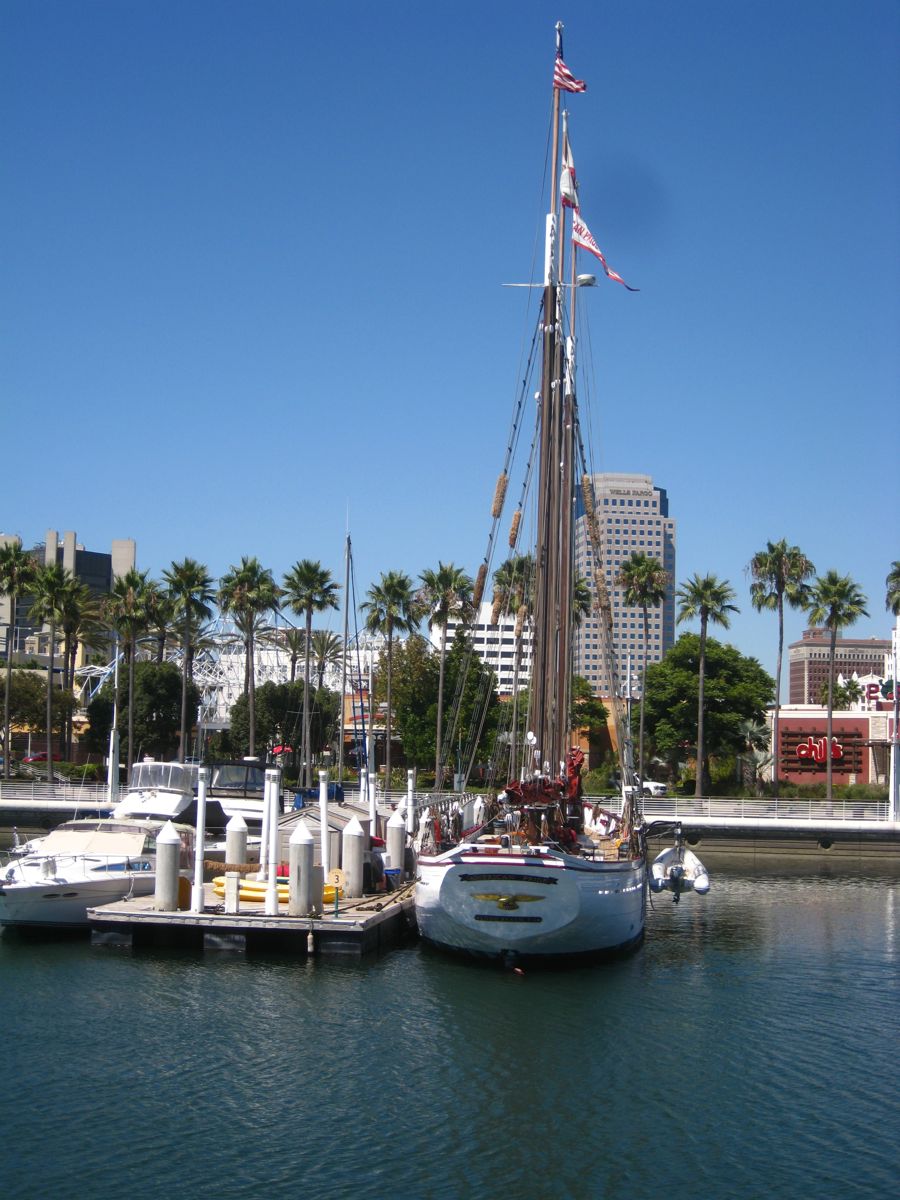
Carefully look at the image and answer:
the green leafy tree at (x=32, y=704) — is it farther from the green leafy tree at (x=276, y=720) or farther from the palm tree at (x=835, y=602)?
the palm tree at (x=835, y=602)

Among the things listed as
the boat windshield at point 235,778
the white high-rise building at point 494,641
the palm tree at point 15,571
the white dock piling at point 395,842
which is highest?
the palm tree at point 15,571

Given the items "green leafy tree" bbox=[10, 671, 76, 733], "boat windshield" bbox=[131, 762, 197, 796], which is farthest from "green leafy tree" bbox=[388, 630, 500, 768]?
"boat windshield" bbox=[131, 762, 197, 796]

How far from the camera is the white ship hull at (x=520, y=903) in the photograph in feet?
97.8

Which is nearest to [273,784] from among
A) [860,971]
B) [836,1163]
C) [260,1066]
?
[260,1066]

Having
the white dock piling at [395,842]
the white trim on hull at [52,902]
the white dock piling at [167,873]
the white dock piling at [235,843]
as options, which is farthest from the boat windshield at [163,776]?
the white dock piling at [167,873]

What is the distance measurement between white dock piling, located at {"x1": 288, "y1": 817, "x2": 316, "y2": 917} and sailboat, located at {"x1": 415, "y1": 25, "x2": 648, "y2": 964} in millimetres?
2788

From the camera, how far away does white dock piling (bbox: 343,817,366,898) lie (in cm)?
3619

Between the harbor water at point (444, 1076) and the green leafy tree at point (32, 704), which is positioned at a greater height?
the green leafy tree at point (32, 704)

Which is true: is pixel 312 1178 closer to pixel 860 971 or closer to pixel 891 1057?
pixel 891 1057

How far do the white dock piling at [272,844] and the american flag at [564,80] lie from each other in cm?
2307

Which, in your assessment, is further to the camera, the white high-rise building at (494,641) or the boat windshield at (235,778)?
the boat windshield at (235,778)

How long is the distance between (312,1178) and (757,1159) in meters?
6.42

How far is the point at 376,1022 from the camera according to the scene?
26.3 m

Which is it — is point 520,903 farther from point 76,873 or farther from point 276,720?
point 276,720
